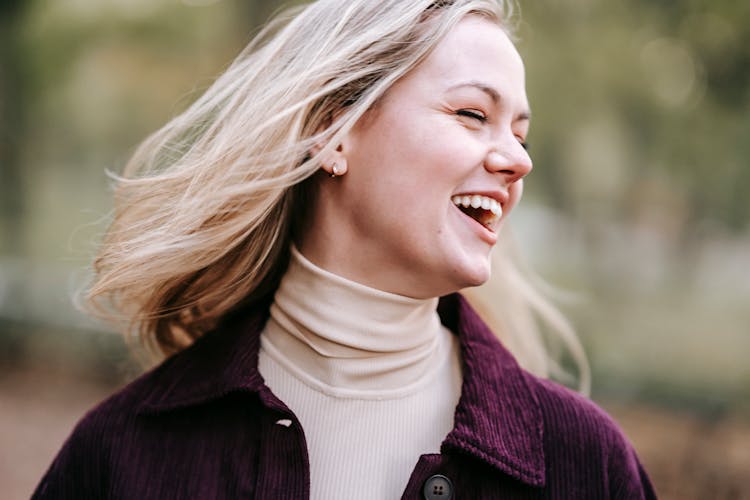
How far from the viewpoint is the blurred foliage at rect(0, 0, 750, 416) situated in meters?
6.83

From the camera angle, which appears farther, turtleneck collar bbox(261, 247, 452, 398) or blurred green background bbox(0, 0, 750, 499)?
blurred green background bbox(0, 0, 750, 499)

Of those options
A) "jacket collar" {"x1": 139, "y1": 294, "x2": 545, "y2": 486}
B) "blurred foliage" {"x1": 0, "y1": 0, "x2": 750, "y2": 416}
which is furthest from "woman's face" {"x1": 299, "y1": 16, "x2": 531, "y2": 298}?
"blurred foliage" {"x1": 0, "y1": 0, "x2": 750, "y2": 416}

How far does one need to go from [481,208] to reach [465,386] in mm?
433

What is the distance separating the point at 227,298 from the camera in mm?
2164

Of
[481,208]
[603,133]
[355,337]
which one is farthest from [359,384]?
[603,133]

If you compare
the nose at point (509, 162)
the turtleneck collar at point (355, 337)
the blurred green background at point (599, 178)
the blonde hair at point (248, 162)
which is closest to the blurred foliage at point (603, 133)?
the blurred green background at point (599, 178)

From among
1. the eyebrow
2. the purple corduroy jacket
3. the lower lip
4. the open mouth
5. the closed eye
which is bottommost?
the purple corduroy jacket

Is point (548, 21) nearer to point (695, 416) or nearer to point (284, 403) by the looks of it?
point (695, 416)

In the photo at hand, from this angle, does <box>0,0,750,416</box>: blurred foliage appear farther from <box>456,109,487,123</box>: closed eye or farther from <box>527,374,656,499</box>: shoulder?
<box>527,374,656,499</box>: shoulder

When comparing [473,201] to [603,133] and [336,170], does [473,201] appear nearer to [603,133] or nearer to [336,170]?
[336,170]

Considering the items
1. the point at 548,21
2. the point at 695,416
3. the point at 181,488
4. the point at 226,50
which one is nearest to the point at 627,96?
the point at 548,21

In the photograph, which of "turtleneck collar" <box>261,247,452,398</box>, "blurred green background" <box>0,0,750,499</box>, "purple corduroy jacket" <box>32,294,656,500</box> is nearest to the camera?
"purple corduroy jacket" <box>32,294,656,500</box>

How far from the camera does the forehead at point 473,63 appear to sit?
180 cm

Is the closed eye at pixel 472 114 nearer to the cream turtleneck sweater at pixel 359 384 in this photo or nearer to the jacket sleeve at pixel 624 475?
the cream turtleneck sweater at pixel 359 384
